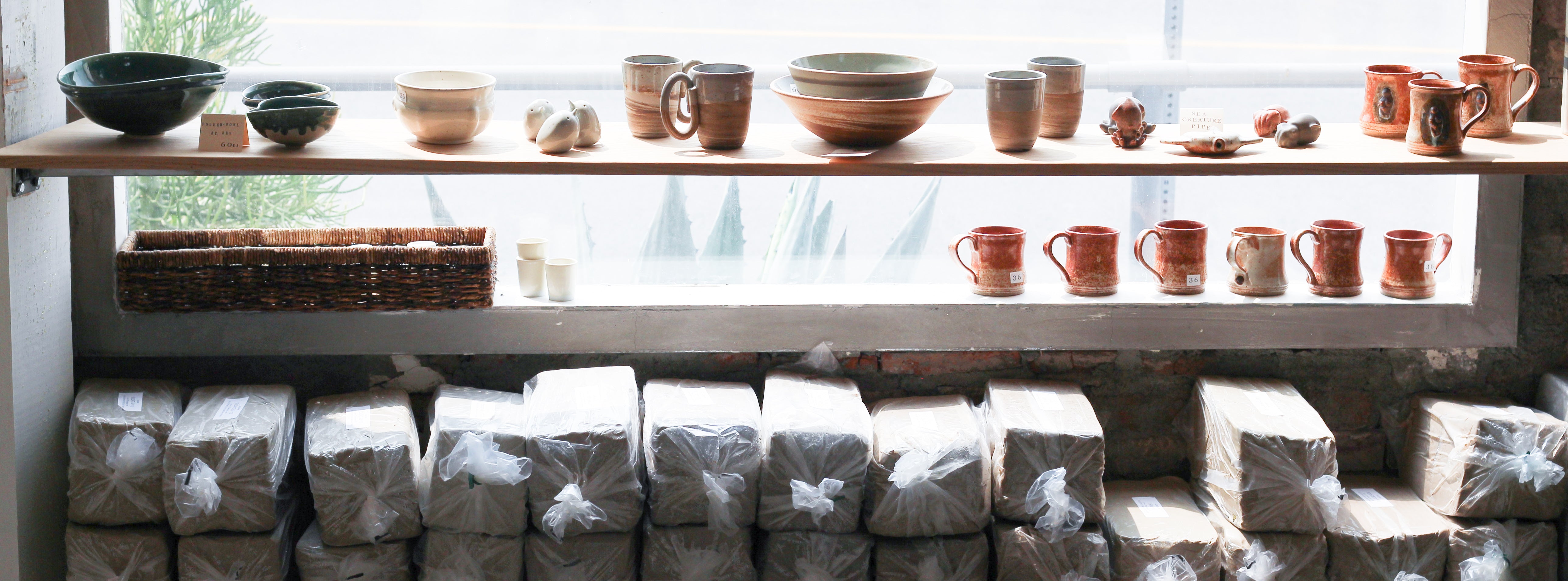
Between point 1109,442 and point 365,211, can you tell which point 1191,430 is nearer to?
point 1109,442

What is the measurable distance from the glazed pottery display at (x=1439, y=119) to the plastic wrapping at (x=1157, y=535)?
2.49 ft

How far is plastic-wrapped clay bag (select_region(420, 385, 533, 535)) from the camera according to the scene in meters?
A: 2.11

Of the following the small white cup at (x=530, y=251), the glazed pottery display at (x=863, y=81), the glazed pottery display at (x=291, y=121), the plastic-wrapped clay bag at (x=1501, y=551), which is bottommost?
the plastic-wrapped clay bag at (x=1501, y=551)

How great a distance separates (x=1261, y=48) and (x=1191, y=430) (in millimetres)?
812

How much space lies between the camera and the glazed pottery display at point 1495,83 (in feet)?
6.96

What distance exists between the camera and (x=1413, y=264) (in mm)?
2453

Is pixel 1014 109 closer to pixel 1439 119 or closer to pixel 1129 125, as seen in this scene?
pixel 1129 125

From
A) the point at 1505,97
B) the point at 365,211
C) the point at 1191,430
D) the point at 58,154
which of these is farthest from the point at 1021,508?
the point at 58,154

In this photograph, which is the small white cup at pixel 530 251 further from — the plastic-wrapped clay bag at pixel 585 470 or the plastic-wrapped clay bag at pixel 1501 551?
the plastic-wrapped clay bag at pixel 1501 551

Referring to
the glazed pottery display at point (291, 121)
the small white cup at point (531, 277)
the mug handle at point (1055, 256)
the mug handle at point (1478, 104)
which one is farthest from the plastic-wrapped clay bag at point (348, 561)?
the mug handle at point (1478, 104)

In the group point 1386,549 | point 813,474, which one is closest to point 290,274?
point 813,474

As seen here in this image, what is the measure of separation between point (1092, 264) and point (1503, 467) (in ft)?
2.72

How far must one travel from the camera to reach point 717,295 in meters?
2.51

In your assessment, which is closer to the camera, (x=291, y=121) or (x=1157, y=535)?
(x=291, y=121)
